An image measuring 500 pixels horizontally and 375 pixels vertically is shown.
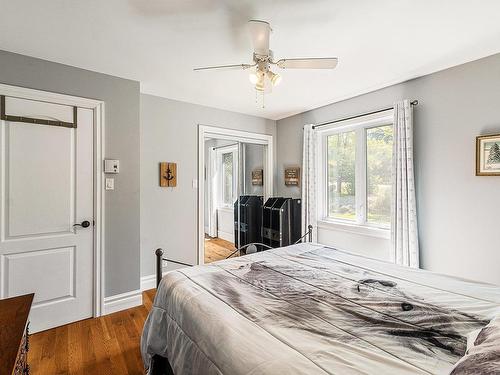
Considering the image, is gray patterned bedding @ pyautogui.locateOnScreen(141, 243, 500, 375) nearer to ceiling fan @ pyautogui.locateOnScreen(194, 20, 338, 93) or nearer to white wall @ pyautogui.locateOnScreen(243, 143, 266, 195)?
ceiling fan @ pyautogui.locateOnScreen(194, 20, 338, 93)

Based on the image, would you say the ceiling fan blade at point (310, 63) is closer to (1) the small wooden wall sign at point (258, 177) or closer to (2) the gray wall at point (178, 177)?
(2) the gray wall at point (178, 177)

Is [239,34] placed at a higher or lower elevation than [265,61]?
higher

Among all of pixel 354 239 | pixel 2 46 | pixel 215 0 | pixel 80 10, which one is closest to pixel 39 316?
pixel 2 46

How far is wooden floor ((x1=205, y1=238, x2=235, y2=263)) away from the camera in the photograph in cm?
445

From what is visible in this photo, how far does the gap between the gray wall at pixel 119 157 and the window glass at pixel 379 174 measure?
9.38 ft

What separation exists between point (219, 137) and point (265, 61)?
2.16m

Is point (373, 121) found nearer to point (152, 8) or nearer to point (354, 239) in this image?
point (354, 239)

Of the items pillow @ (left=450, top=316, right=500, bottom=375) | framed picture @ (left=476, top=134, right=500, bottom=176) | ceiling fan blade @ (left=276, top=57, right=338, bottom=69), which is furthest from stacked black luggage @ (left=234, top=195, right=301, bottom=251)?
pillow @ (left=450, top=316, right=500, bottom=375)

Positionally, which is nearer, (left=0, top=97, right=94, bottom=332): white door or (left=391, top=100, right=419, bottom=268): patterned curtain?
(left=0, top=97, right=94, bottom=332): white door

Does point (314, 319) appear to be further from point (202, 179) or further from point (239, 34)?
point (202, 179)

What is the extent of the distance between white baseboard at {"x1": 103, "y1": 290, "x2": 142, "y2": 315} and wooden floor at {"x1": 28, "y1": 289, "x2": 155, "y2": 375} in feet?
0.22

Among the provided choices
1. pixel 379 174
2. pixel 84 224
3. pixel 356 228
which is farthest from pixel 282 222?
pixel 84 224

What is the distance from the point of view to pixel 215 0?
1.61m

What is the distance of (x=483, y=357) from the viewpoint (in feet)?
2.36
